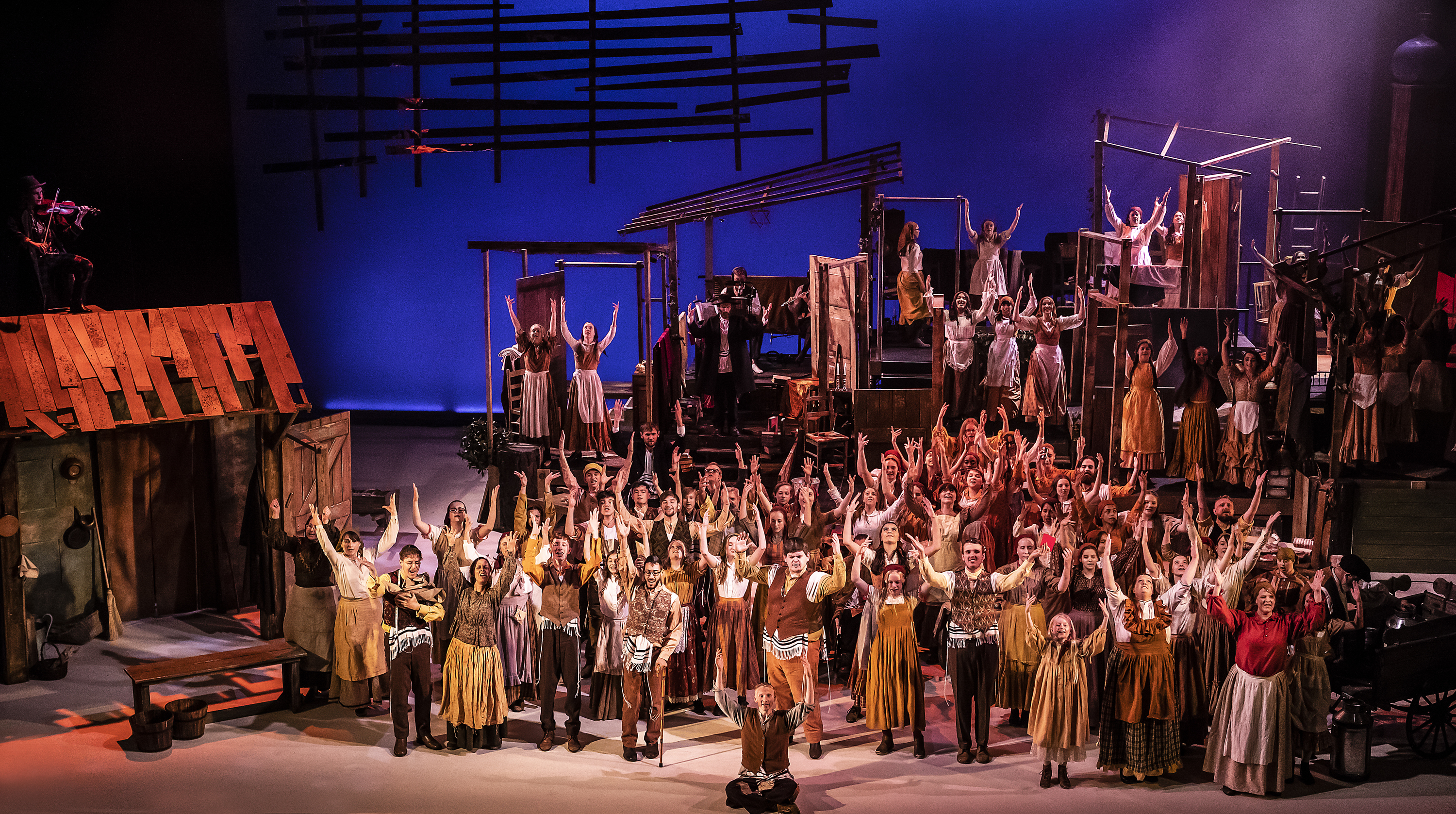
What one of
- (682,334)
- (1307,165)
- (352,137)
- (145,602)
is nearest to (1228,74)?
(1307,165)

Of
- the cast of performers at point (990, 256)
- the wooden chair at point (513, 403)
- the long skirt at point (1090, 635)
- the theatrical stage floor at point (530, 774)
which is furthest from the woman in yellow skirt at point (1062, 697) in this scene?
the cast of performers at point (990, 256)

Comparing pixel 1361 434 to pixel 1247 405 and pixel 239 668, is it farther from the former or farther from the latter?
pixel 239 668

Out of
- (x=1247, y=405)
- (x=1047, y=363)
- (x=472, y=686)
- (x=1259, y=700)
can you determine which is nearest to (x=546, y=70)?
(x=1047, y=363)

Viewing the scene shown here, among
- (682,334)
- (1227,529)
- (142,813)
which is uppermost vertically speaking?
(682,334)

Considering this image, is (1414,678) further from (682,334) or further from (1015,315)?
(682,334)

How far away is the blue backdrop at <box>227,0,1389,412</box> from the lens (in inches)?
591

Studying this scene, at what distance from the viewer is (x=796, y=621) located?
280 inches

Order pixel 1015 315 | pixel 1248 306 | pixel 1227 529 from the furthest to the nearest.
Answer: pixel 1248 306 → pixel 1015 315 → pixel 1227 529

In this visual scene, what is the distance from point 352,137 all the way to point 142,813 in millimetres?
9949

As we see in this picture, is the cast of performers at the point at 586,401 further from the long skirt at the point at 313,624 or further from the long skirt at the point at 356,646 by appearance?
A: the long skirt at the point at 356,646

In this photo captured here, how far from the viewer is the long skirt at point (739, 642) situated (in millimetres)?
7684

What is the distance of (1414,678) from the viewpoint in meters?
7.39

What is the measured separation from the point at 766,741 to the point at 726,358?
234 inches

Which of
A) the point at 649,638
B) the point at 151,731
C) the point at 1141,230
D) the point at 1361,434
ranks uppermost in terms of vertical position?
the point at 1141,230
